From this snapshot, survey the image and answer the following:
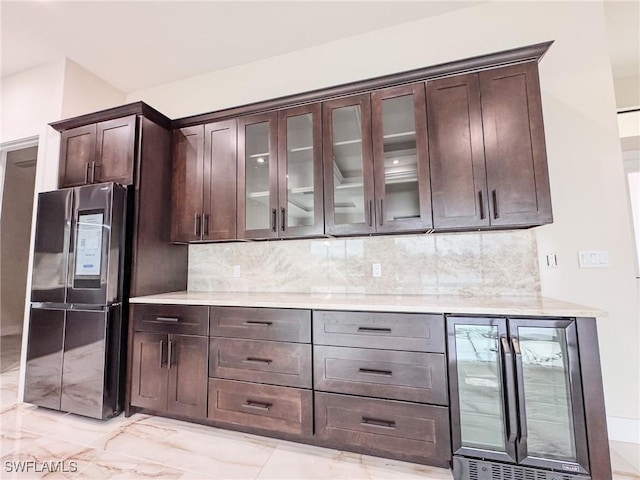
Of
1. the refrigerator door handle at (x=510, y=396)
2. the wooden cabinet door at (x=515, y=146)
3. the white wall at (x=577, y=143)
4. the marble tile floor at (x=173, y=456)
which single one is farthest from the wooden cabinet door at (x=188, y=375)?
the white wall at (x=577, y=143)

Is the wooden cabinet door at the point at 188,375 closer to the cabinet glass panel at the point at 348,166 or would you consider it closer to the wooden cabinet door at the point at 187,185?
the wooden cabinet door at the point at 187,185

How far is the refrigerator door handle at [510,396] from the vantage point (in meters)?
1.53

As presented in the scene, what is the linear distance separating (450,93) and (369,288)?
4.99 feet

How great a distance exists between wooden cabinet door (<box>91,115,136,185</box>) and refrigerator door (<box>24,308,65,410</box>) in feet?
3.72

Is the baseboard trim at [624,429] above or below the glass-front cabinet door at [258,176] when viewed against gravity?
below

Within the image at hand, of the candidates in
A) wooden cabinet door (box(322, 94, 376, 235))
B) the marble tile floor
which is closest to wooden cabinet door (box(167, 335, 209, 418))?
the marble tile floor

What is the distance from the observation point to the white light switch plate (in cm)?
202

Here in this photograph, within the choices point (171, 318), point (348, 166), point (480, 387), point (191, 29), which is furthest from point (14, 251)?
point (480, 387)

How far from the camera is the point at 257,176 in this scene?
2.51m

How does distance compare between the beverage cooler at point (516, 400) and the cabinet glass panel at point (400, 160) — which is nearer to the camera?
the beverage cooler at point (516, 400)

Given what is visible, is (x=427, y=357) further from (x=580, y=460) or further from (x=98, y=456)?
(x=98, y=456)

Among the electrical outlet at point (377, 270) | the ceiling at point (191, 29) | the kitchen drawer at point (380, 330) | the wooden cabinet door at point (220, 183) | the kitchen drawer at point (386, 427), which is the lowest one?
the kitchen drawer at point (386, 427)

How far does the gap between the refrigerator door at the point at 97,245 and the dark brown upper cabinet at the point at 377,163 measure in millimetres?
1601

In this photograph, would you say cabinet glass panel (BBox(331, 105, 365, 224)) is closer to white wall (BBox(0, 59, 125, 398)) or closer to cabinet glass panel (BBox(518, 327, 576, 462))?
cabinet glass panel (BBox(518, 327, 576, 462))
